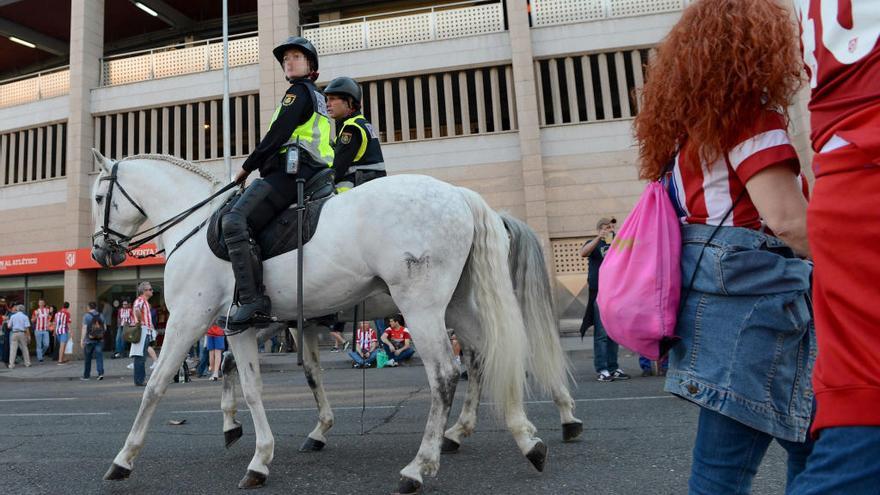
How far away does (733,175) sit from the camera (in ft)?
5.47

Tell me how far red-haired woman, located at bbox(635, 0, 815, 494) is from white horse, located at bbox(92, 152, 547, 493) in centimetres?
202

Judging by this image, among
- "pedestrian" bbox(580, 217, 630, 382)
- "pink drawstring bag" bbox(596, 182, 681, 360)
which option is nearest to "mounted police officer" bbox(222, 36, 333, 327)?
"pink drawstring bag" bbox(596, 182, 681, 360)

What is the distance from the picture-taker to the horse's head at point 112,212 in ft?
16.2

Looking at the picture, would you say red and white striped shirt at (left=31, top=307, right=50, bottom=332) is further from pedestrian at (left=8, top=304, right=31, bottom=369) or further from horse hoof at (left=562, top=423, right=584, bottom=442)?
horse hoof at (left=562, top=423, right=584, bottom=442)

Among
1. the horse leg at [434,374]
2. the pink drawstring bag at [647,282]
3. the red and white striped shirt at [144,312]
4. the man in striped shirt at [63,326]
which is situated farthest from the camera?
the man in striped shirt at [63,326]

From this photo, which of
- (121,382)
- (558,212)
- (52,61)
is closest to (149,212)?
(121,382)

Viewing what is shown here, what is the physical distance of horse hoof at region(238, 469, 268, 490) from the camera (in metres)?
Answer: 3.61

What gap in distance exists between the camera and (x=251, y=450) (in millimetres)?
4801

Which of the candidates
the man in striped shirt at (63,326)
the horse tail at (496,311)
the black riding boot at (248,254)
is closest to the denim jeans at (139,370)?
A: the black riding boot at (248,254)

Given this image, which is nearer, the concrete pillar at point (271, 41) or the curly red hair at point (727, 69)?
the curly red hair at point (727, 69)

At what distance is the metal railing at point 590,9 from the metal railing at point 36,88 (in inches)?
834

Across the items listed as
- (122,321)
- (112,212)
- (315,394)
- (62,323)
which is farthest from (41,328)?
(315,394)

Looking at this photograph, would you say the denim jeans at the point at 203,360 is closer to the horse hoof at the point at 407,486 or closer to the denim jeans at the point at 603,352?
the denim jeans at the point at 603,352

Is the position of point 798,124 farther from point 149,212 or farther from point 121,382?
point 121,382
